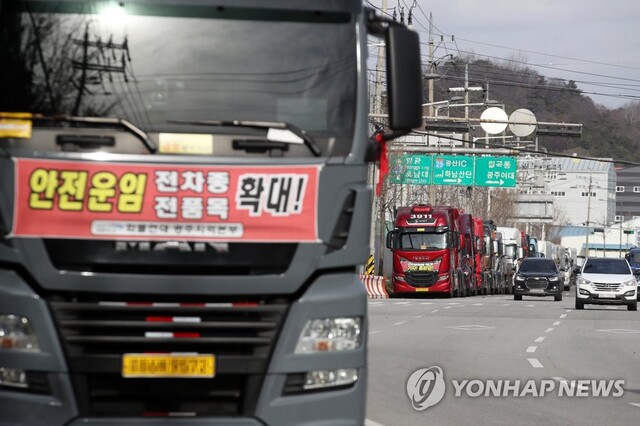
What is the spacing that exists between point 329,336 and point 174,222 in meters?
1.15

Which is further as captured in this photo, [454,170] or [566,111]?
[566,111]

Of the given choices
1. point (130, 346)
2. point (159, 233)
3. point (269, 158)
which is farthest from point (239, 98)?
point (130, 346)

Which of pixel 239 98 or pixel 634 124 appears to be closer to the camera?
pixel 239 98

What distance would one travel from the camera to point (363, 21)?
7836 mm

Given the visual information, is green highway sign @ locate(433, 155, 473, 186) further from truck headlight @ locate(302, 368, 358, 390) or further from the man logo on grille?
truck headlight @ locate(302, 368, 358, 390)

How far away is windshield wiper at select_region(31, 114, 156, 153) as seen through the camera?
287 inches

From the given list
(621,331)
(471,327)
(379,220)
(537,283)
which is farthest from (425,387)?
(379,220)

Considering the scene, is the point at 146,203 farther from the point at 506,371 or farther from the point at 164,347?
the point at 506,371

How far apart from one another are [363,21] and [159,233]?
195cm

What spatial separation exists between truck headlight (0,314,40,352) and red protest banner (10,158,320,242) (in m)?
0.50

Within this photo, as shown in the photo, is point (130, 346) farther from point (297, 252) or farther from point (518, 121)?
point (518, 121)

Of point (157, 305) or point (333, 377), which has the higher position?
point (157, 305)

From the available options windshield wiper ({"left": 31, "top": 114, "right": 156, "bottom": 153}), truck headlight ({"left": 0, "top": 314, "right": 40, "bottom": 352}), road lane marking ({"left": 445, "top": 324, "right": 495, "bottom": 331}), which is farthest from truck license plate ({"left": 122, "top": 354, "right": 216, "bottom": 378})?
road lane marking ({"left": 445, "top": 324, "right": 495, "bottom": 331})

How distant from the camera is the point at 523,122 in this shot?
3859 centimetres
